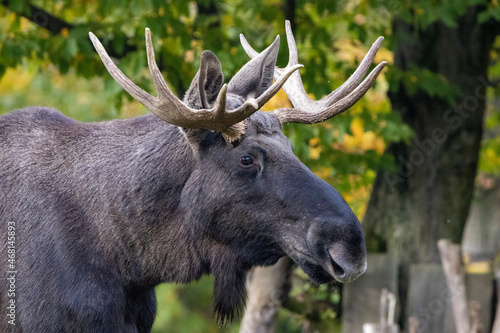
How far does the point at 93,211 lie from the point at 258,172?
93 centimetres

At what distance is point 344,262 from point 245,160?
0.74m

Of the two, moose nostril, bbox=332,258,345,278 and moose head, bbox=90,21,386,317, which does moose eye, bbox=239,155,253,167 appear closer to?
moose head, bbox=90,21,386,317

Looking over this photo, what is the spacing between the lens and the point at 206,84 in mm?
3688

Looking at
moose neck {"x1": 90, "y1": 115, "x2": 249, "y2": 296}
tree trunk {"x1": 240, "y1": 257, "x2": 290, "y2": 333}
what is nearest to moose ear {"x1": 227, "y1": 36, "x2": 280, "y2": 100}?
moose neck {"x1": 90, "y1": 115, "x2": 249, "y2": 296}

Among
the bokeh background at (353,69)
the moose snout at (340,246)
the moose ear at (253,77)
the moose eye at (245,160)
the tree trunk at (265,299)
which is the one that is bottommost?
the tree trunk at (265,299)

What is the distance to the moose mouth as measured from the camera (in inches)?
134

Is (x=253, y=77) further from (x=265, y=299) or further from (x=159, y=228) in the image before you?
(x=265, y=299)

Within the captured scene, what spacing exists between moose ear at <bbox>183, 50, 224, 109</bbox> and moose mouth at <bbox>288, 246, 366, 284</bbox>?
88 cm

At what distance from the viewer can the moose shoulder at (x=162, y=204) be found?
357 centimetres

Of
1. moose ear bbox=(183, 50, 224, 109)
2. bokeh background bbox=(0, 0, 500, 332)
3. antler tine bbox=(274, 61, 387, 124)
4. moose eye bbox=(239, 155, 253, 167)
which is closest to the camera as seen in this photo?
moose ear bbox=(183, 50, 224, 109)

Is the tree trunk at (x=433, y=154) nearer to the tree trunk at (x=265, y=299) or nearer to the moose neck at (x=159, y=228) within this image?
the tree trunk at (x=265, y=299)

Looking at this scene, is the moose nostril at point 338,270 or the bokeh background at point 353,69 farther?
the bokeh background at point 353,69

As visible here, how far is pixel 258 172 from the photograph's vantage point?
369cm

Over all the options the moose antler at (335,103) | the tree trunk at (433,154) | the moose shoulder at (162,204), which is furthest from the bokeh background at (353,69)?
the moose shoulder at (162,204)
